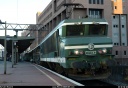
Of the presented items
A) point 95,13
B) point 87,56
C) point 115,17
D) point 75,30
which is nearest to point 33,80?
point 87,56

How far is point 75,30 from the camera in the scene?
15703 mm

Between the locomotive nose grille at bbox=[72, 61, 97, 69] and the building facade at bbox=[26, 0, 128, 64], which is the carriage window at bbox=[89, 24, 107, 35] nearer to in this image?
the locomotive nose grille at bbox=[72, 61, 97, 69]

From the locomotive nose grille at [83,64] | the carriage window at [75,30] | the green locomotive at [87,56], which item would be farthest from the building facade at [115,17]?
the locomotive nose grille at [83,64]

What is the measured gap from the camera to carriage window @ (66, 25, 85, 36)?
15.7 m

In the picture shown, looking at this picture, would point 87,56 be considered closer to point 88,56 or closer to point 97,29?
point 88,56

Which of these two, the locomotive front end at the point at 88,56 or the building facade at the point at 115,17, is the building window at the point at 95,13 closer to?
the building facade at the point at 115,17

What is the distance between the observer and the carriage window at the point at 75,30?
15.7 meters

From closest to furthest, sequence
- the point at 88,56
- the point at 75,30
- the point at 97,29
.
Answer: the point at 88,56
the point at 75,30
the point at 97,29

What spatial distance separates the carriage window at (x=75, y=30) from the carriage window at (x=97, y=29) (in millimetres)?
553

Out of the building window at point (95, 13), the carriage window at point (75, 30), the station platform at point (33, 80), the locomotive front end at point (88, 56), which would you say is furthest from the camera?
the building window at point (95, 13)

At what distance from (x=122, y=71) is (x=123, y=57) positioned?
2192 inches

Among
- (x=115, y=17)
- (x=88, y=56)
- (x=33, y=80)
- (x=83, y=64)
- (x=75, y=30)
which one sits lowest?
(x=33, y=80)

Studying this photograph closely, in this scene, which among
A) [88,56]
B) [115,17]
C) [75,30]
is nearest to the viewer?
[88,56]

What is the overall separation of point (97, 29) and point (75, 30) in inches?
54.3
